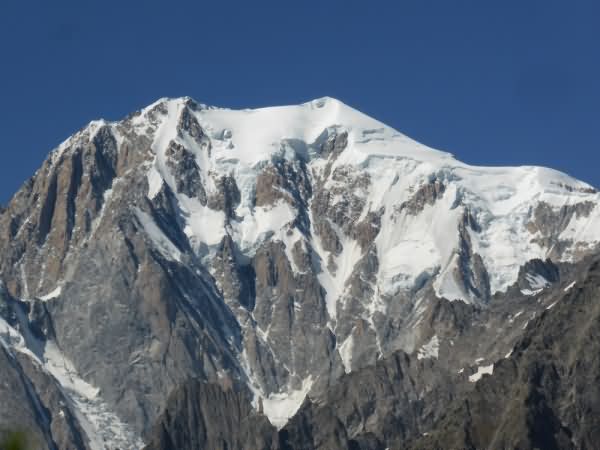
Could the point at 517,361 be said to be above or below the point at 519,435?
above

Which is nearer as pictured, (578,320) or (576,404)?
(576,404)

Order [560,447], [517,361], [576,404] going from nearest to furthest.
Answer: [560,447], [576,404], [517,361]

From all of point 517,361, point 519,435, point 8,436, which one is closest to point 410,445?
point 517,361

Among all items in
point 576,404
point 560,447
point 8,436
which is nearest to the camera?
point 8,436

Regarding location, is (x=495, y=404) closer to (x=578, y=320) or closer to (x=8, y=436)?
(x=578, y=320)

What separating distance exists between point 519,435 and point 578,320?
31.8m

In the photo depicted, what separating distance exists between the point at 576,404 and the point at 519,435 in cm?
1241

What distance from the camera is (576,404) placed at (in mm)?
179125

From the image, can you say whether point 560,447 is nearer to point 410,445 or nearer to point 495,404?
point 495,404

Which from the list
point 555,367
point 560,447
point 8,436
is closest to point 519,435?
point 560,447

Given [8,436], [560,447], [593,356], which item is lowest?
[8,436]

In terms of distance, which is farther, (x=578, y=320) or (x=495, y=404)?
(x=578, y=320)

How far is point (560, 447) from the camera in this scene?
549ft

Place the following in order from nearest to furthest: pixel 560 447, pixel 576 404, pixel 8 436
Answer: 1. pixel 8 436
2. pixel 560 447
3. pixel 576 404
